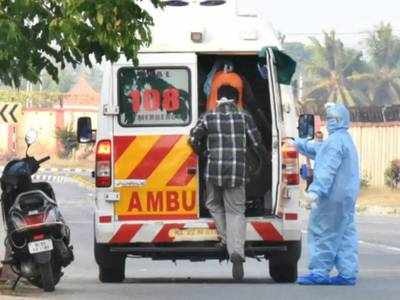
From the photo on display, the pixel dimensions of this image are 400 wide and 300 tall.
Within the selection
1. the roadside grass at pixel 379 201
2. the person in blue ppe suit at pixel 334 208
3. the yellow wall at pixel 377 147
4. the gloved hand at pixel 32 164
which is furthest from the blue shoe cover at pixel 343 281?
the yellow wall at pixel 377 147

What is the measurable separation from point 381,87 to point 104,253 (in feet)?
290

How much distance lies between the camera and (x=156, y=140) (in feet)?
45.2

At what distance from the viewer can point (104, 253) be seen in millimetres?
13852

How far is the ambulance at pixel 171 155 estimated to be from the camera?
13.7 m

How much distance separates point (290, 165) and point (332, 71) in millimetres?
88236

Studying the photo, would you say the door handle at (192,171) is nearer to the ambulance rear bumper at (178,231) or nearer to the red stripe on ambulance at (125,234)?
the ambulance rear bumper at (178,231)

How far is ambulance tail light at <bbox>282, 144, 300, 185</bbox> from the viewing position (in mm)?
13766

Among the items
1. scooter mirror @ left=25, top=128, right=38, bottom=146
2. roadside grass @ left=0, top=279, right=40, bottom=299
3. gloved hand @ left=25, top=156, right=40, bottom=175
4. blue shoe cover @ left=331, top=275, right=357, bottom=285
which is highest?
scooter mirror @ left=25, top=128, right=38, bottom=146

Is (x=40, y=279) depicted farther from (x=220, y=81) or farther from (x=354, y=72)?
(x=354, y=72)

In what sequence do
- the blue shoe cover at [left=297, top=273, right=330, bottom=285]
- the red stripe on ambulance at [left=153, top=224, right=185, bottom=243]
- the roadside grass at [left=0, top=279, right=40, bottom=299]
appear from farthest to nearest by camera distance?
the blue shoe cover at [left=297, top=273, right=330, bottom=285] < the red stripe on ambulance at [left=153, top=224, right=185, bottom=243] < the roadside grass at [left=0, top=279, right=40, bottom=299]

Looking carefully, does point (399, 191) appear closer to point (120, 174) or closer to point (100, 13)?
point (120, 174)

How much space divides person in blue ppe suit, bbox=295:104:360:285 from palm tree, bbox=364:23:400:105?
278ft

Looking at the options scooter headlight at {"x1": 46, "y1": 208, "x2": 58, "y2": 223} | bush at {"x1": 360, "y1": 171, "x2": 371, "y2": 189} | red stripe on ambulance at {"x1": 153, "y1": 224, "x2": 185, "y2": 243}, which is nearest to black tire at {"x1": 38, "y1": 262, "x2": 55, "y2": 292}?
scooter headlight at {"x1": 46, "y1": 208, "x2": 58, "y2": 223}

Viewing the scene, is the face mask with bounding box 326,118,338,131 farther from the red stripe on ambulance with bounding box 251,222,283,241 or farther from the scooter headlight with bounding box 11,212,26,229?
the scooter headlight with bounding box 11,212,26,229
